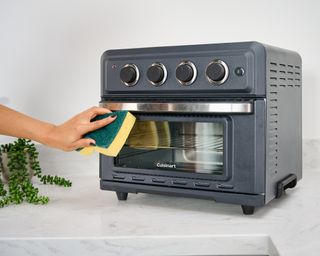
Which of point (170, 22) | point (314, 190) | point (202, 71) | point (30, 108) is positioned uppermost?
point (170, 22)

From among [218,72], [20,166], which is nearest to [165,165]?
[218,72]

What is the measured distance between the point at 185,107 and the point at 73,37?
710 millimetres

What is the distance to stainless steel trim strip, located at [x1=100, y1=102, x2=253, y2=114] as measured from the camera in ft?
3.59

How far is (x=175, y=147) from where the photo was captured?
4.00ft

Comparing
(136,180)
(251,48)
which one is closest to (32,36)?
(136,180)

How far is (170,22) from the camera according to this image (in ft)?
5.38

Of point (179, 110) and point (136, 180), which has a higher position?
point (179, 110)

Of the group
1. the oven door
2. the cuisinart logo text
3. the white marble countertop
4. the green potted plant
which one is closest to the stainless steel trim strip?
the oven door

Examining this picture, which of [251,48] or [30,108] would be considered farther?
[30,108]

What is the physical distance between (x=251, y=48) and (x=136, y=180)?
44 cm

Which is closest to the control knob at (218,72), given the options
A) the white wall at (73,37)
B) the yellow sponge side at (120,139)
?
the yellow sponge side at (120,139)

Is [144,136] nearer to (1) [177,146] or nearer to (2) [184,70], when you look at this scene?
(1) [177,146]

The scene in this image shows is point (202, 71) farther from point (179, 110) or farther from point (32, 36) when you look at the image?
point (32, 36)

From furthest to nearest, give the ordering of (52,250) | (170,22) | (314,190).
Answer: (170,22), (314,190), (52,250)
